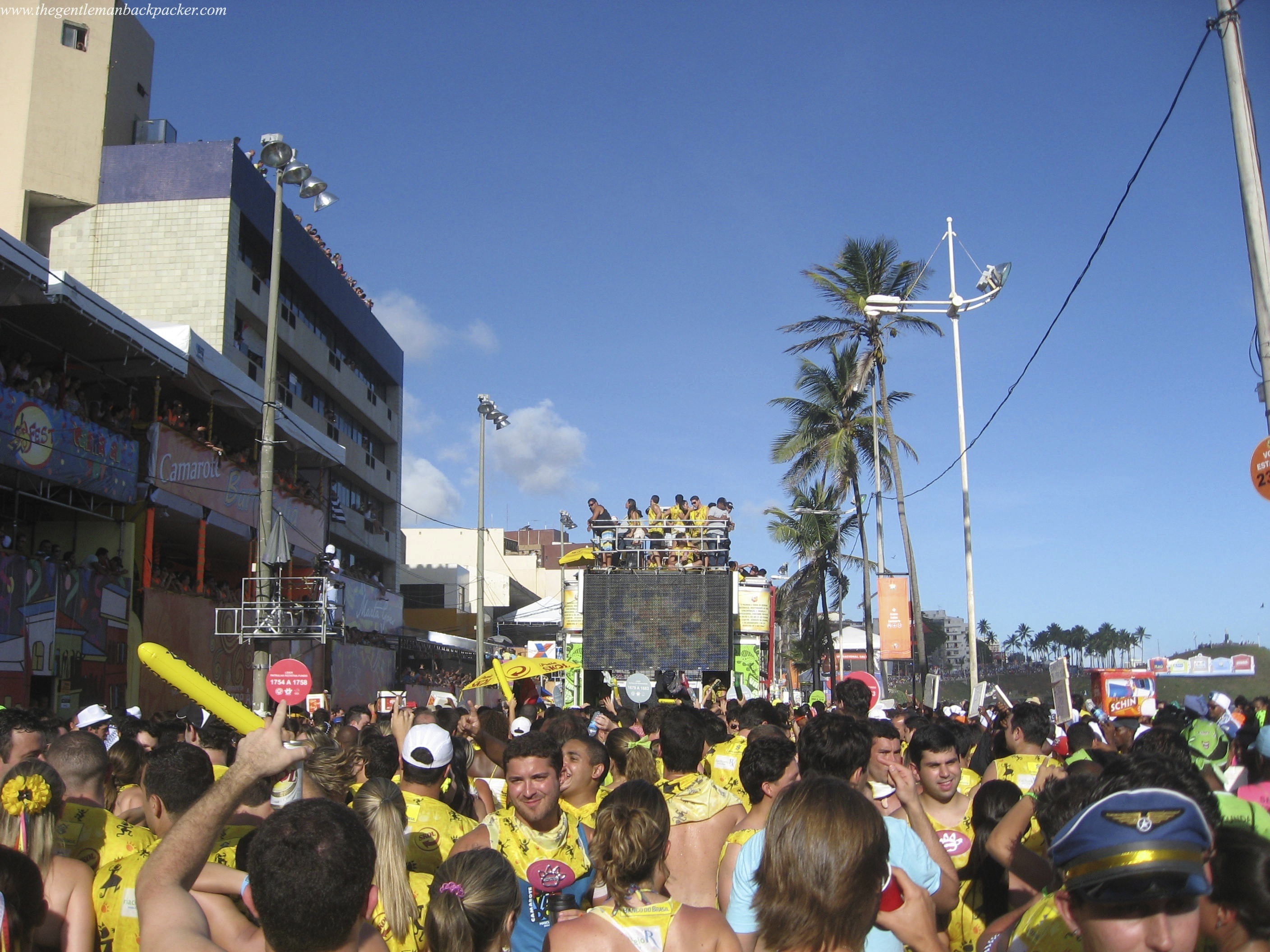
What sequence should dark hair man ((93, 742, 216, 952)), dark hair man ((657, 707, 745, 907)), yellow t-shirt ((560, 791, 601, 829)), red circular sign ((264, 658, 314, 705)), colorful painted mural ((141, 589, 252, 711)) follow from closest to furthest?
dark hair man ((93, 742, 216, 952)) < dark hair man ((657, 707, 745, 907)) < yellow t-shirt ((560, 791, 601, 829)) < red circular sign ((264, 658, 314, 705)) < colorful painted mural ((141, 589, 252, 711))

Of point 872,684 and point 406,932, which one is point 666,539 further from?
point 406,932

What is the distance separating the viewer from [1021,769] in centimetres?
669

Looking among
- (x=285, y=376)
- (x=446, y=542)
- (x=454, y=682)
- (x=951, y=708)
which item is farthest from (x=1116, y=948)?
(x=446, y=542)

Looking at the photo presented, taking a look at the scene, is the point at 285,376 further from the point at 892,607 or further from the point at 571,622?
the point at 892,607

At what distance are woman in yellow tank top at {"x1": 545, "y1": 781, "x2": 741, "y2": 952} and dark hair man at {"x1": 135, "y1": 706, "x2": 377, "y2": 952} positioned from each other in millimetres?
694

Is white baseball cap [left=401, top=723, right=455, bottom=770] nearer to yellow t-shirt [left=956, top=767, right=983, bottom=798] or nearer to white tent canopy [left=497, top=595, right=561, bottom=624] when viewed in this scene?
yellow t-shirt [left=956, top=767, right=983, bottom=798]

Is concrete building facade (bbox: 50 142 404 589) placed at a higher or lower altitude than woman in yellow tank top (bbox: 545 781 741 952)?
higher

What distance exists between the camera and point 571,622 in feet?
81.3

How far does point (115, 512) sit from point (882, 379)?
19.4m

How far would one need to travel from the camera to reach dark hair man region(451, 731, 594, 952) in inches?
185

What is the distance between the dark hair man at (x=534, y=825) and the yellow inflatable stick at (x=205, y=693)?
150 centimetres

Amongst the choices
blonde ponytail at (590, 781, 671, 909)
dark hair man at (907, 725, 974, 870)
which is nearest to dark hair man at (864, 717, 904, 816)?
dark hair man at (907, 725, 974, 870)

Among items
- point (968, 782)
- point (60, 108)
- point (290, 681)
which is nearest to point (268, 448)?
point (290, 681)

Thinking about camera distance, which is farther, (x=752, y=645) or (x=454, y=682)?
(x=454, y=682)
